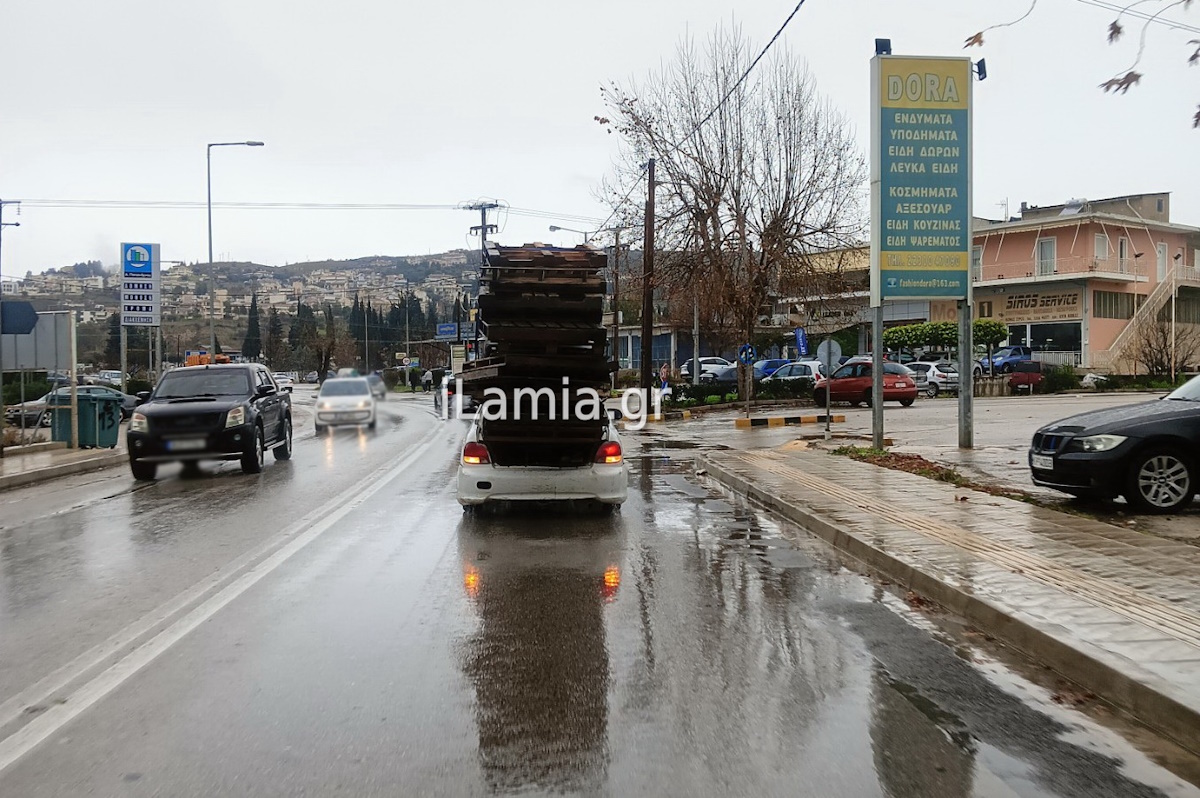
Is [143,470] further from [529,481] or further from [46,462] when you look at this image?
[529,481]

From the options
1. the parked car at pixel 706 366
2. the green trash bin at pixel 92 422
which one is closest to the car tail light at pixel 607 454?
the green trash bin at pixel 92 422

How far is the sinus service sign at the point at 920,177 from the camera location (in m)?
16.4

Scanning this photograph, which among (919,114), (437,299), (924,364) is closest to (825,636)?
(919,114)

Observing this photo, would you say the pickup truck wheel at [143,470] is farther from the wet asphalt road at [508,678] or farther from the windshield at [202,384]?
the wet asphalt road at [508,678]

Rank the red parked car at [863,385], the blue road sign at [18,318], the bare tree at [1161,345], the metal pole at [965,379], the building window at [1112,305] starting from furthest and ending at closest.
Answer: the building window at [1112,305], the bare tree at [1161,345], the red parked car at [863,385], the blue road sign at [18,318], the metal pole at [965,379]

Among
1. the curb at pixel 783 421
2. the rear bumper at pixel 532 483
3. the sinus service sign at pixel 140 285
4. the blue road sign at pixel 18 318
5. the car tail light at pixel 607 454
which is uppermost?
the sinus service sign at pixel 140 285

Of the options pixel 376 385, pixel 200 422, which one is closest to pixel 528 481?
pixel 200 422

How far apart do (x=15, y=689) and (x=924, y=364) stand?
43.2 metres

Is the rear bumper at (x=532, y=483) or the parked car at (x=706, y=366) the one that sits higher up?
the parked car at (x=706, y=366)

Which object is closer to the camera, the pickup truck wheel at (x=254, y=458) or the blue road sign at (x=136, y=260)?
the pickup truck wheel at (x=254, y=458)

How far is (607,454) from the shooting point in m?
10.7

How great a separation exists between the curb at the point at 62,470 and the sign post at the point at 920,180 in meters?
14.1

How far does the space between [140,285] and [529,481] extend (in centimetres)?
2204

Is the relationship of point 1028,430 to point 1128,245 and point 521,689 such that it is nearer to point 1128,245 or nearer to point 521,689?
point 521,689
